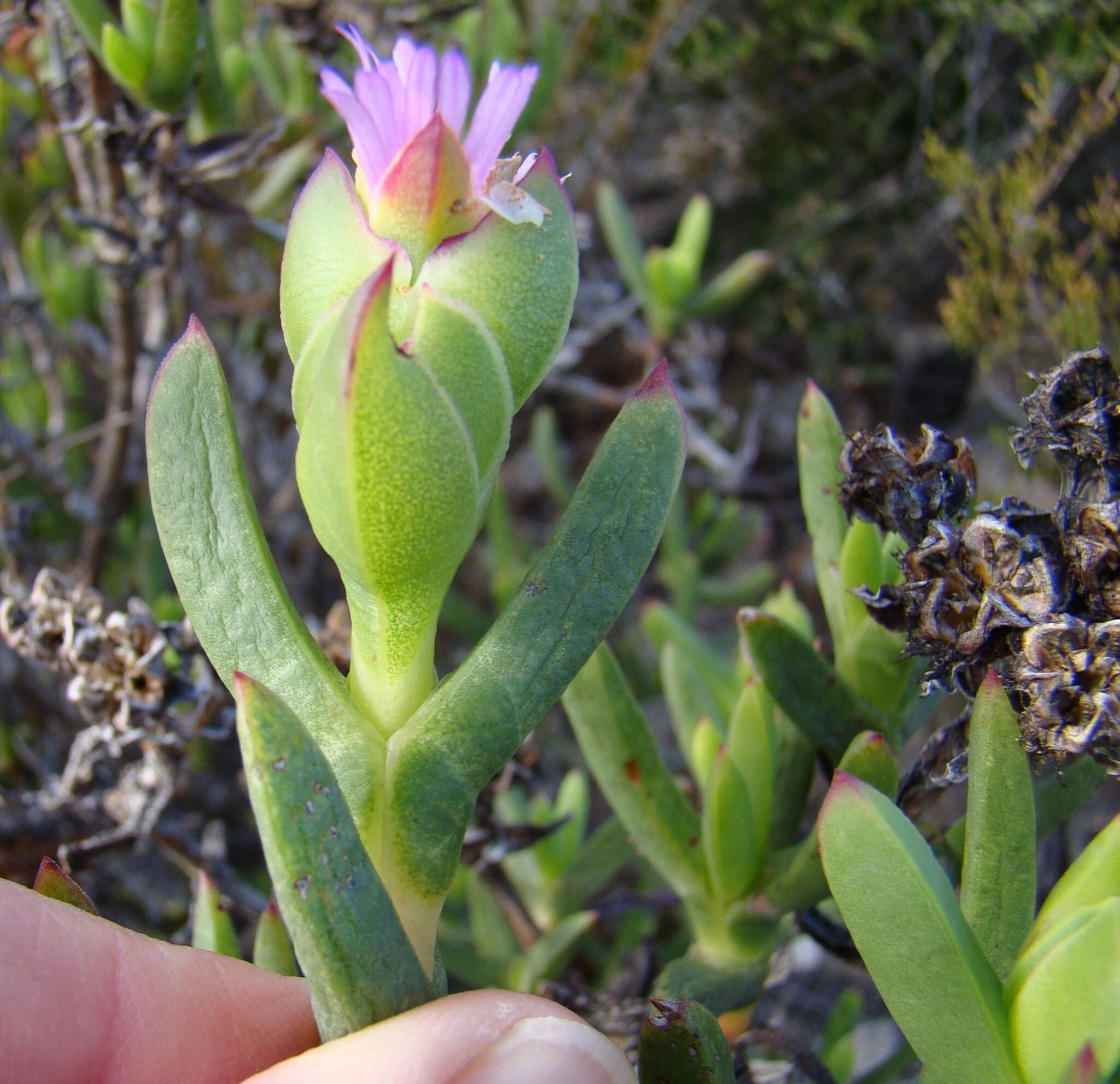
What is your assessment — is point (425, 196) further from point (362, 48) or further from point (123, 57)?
point (123, 57)

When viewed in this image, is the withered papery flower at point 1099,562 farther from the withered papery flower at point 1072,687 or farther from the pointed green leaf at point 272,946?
the pointed green leaf at point 272,946

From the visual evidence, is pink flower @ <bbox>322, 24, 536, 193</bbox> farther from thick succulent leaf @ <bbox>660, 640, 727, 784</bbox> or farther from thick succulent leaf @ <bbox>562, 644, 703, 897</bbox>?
thick succulent leaf @ <bbox>660, 640, 727, 784</bbox>

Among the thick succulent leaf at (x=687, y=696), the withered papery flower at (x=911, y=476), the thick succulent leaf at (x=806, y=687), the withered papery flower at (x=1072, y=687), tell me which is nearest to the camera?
the withered papery flower at (x=1072, y=687)

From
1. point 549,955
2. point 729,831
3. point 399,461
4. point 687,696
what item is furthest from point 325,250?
point 549,955

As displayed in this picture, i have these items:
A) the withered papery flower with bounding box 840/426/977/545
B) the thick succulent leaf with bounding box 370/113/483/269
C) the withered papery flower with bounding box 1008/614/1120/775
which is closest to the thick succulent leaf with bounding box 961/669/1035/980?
the withered papery flower with bounding box 1008/614/1120/775

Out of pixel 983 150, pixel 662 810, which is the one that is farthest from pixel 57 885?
pixel 983 150

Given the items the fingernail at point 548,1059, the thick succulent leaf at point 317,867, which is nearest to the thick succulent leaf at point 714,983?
the fingernail at point 548,1059
